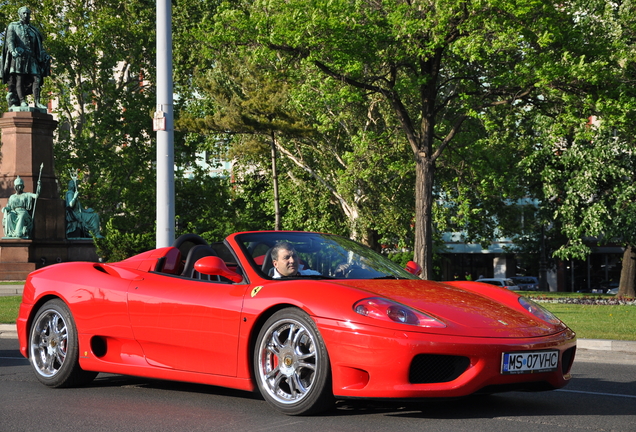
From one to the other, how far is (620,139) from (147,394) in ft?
87.3

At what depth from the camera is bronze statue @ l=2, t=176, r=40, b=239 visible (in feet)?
86.1

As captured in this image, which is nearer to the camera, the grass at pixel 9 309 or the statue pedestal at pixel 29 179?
the grass at pixel 9 309

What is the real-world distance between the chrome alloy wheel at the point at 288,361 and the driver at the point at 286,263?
2.06 ft

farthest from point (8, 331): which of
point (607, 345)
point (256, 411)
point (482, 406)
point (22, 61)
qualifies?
point (22, 61)

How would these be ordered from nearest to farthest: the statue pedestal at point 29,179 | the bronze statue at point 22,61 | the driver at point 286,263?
the driver at point 286,263 → the statue pedestal at point 29,179 → the bronze statue at point 22,61

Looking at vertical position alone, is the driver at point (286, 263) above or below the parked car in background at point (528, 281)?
above

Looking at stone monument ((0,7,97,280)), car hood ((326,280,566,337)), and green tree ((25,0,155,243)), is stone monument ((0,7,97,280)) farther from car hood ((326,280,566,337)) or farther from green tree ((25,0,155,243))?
car hood ((326,280,566,337))

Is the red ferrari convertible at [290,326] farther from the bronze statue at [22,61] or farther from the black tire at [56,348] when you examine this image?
the bronze statue at [22,61]

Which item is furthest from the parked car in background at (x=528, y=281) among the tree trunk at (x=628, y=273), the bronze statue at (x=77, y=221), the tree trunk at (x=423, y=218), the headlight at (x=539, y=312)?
the headlight at (x=539, y=312)

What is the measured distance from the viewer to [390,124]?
3491 cm

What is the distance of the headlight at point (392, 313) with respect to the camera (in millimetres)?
5297

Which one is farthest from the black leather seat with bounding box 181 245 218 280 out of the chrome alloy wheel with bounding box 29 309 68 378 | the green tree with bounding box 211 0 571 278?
the green tree with bounding box 211 0 571 278

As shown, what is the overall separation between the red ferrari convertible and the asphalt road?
0.19 meters

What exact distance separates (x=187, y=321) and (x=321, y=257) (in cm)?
107
